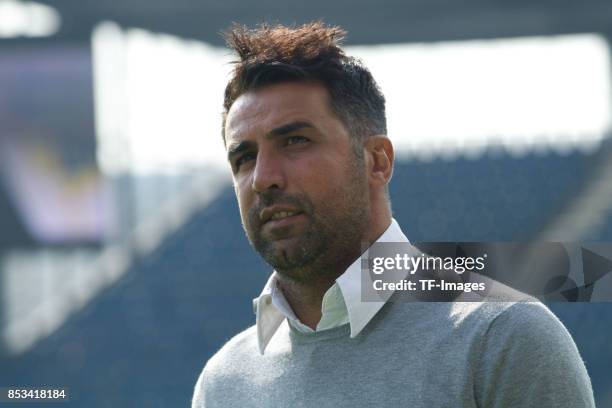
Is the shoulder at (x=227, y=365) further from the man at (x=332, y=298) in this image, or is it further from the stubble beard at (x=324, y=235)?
the stubble beard at (x=324, y=235)

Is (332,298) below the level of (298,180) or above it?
below

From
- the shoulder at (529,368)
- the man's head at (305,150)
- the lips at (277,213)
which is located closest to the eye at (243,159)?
the man's head at (305,150)

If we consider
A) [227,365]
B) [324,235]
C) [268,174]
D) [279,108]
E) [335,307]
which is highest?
[279,108]

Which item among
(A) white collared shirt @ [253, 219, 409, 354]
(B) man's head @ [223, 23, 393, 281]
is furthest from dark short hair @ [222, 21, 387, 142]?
(A) white collared shirt @ [253, 219, 409, 354]

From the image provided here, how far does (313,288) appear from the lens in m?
1.79

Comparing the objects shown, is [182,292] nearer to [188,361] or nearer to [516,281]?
[188,361]

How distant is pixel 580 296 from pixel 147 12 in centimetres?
1073

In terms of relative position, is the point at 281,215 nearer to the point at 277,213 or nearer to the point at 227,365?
the point at 277,213

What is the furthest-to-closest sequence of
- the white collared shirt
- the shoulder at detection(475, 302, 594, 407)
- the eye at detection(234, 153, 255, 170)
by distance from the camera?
the eye at detection(234, 153, 255, 170) → the white collared shirt → the shoulder at detection(475, 302, 594, 407)

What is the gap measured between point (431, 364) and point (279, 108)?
0.50 m

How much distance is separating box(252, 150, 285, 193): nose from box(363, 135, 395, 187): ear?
197 millimetres

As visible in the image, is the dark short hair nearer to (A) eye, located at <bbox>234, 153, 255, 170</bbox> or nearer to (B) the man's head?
(B) the man's head

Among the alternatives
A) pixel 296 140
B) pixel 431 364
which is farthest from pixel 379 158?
pixel 431 364

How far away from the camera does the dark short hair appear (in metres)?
1.81
